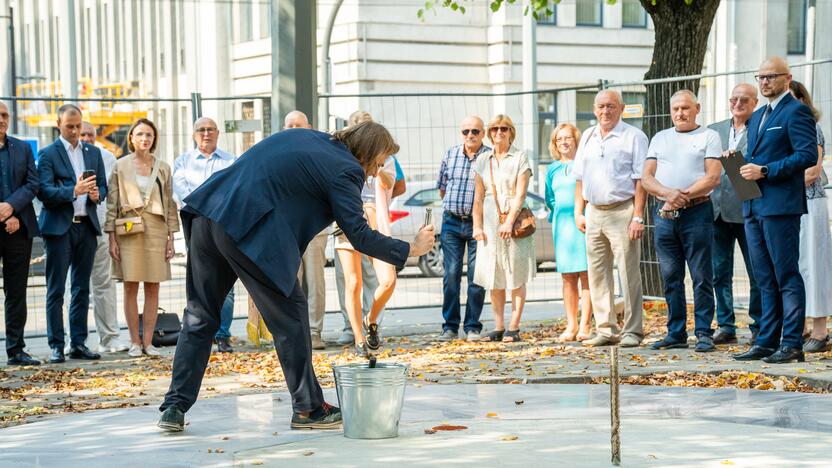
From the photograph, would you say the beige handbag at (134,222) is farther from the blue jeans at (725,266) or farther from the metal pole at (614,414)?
the metal pole at (614,414)

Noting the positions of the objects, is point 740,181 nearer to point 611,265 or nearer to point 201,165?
point 611,265

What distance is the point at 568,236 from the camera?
1127cm

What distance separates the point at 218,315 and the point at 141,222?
378 cm

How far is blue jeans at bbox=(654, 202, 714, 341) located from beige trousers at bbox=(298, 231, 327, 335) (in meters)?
2.87

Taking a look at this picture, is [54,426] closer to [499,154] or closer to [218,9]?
[499,154]

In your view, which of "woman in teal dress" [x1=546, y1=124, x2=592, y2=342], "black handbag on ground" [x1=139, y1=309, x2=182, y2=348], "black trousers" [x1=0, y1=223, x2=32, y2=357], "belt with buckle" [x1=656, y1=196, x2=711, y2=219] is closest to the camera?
"belt with buckle" [x1=656, y1=196, x2=711, y2=219]

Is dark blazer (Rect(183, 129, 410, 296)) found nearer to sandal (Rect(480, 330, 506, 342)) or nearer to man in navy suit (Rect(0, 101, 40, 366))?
man in navy suit (Rect(0, 101, 40, 366))

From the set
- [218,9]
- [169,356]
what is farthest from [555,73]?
[169,356]

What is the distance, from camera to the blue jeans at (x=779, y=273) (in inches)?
360

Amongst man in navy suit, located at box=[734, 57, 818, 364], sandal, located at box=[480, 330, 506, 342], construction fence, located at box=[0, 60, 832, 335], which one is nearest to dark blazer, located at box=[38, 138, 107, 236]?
construction fence, located at box=[0, 60, 832, 335]

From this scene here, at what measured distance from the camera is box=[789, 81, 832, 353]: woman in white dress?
32.0 ft

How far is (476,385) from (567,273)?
291 cm

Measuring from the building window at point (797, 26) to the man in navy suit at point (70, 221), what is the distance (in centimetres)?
3035

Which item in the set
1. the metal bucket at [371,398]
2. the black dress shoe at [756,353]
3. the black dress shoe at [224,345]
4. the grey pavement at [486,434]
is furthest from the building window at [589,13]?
the metal bucket at [371,398]
